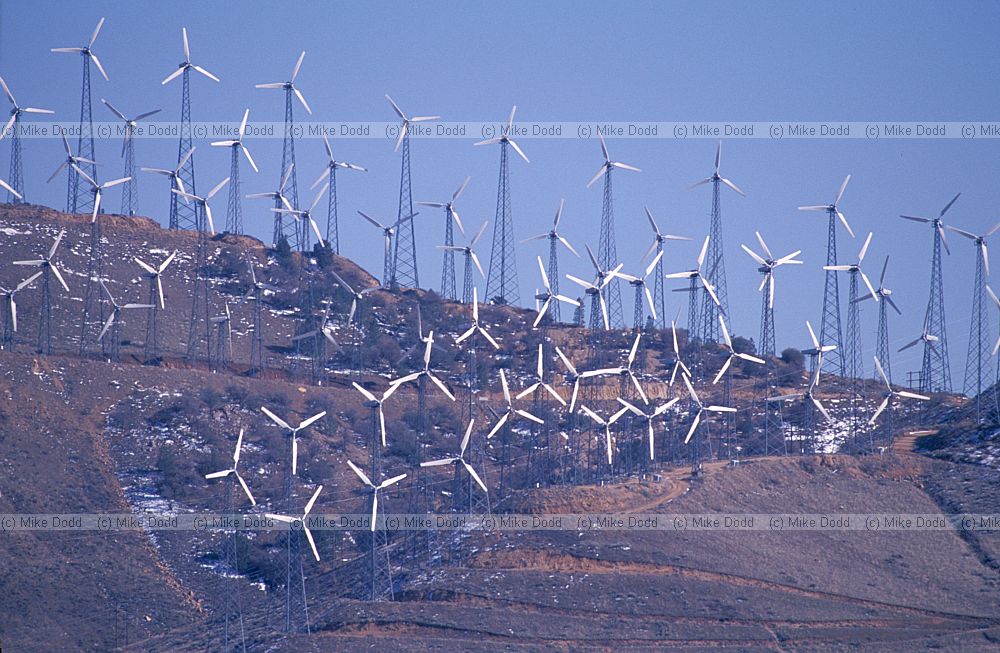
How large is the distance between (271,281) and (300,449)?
48.2 m

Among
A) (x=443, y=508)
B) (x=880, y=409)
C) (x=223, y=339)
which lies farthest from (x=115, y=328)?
(x=880, y=409)

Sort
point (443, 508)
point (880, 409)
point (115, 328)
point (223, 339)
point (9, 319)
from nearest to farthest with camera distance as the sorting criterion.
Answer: point (880, 409), point (443, 508), point (115, 328), point (9, 319), point (223, 339)

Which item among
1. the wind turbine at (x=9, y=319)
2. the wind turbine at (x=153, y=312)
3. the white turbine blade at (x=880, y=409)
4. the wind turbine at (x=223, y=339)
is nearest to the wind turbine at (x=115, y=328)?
the wind turbine at (x=153, y=312)

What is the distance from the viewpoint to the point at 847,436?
12419cm

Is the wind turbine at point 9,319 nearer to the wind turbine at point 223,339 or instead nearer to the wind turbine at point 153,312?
the wind turbine at point 153,312

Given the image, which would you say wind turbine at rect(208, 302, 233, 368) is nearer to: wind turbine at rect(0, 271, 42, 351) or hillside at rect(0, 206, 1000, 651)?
hillside at rect(0, 206, 1000, 651)

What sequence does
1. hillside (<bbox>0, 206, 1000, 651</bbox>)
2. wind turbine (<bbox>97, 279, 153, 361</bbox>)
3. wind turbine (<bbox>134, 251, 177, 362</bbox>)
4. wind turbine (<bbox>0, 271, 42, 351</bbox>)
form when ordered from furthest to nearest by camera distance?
1. wind turbine (<bbox>134, 251, 177, 362</bbox>)
2. wind turbine (<bbox>97, 279, 153, 361</bbox>)
3. wind turbine (<bbox>0, 271, 42, 351</bbox>)
4. hillside (<bbox>0, 206, 1000, 651</bbox>)

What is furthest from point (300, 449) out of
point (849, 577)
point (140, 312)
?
point (849, 577)

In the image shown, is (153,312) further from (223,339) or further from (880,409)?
(880,409)

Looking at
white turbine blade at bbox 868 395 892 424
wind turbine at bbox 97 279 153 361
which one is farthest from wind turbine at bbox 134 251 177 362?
white turbine blade at bbox 868 395 892 424

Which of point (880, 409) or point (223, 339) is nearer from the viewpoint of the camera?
point (880, 409)

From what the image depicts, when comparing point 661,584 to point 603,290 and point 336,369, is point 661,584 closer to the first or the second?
point 603,290

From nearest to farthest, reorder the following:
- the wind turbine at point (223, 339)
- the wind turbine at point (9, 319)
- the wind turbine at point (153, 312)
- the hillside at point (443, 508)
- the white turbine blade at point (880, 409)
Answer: the hillside at point (443, 508)
the white turbine blade at point (880, 409)
the wind turbine at point (9, 319)
the wind turbine at point (153, 312)
the wind turbine at point (223, 339)

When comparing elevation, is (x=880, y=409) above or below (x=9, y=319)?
below
